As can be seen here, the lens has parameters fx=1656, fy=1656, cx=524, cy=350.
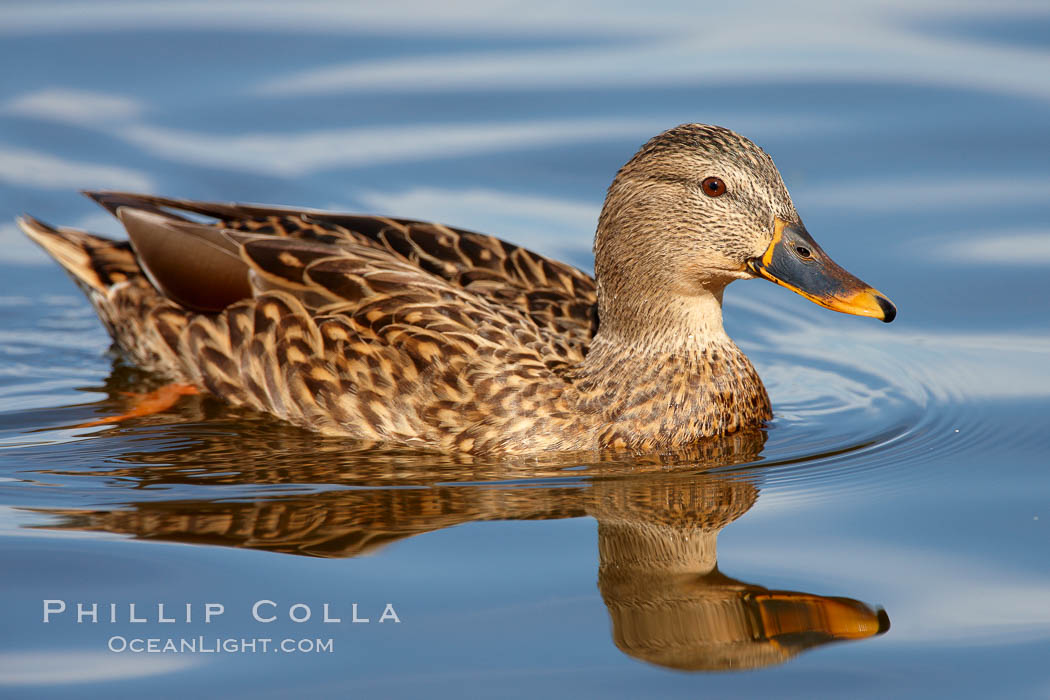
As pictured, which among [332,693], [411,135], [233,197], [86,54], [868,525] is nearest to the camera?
[332,693]

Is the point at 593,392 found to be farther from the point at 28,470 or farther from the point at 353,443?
the point at 28,470

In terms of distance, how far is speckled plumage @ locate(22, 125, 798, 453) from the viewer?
24.7ft

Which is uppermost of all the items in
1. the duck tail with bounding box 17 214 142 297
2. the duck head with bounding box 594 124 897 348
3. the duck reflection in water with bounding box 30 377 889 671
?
the duck tail with bounding box 17 214 142 297

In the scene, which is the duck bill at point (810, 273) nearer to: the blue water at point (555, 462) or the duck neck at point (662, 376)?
the duck neck at point (662, 376)

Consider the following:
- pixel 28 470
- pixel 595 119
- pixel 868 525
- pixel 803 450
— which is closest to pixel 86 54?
pixel 595 119

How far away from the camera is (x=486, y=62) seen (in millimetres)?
12672

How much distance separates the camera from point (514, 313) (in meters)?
7.97

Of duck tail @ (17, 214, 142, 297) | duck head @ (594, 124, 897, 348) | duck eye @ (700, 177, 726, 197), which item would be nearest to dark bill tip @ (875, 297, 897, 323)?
duck head @ (594, 124, 897, 348)

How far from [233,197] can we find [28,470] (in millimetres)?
3841

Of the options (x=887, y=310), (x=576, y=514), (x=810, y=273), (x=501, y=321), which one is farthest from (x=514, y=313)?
(x=887, y=310)

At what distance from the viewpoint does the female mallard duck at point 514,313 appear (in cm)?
741

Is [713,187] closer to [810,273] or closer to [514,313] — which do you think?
[810,273]

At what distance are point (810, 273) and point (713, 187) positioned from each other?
578 mm

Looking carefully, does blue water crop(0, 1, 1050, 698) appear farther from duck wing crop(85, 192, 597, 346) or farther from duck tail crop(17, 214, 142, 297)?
duck wing crop(85, 192, 597, 346)
